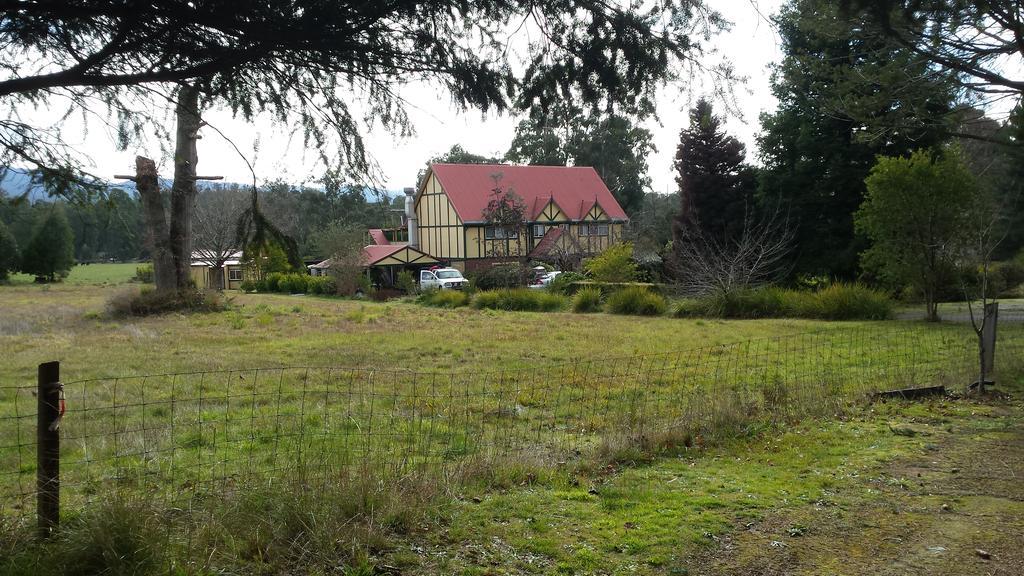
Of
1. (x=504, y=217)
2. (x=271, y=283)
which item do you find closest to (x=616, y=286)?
(x=504, y=217)

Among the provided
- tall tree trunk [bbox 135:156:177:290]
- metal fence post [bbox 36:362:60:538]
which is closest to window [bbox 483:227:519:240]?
tall tree trunk [bbox 135:156:177:290]

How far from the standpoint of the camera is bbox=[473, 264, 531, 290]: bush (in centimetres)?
3434

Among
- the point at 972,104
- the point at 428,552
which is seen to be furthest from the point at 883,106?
the point at 428,552

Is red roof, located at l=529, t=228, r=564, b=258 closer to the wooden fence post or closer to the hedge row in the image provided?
the hedge row

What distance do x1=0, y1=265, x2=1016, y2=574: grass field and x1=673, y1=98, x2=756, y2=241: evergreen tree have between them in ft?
61.5

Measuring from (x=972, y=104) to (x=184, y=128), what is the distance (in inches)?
428

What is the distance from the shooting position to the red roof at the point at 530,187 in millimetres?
42912

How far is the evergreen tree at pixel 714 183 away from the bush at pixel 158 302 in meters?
19.7

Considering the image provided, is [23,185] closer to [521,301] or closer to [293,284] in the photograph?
[521,301]

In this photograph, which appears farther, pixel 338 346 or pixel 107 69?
pixel 338 346

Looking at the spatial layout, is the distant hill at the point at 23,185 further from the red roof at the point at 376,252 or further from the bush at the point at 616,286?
the red roof at the point at 376,252

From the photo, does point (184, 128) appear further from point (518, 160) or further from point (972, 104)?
point (518, 160)

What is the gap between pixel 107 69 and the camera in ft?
15.7

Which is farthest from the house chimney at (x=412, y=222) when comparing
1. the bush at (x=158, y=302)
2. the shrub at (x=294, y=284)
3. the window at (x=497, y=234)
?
the bush at (x=158, y=302)
